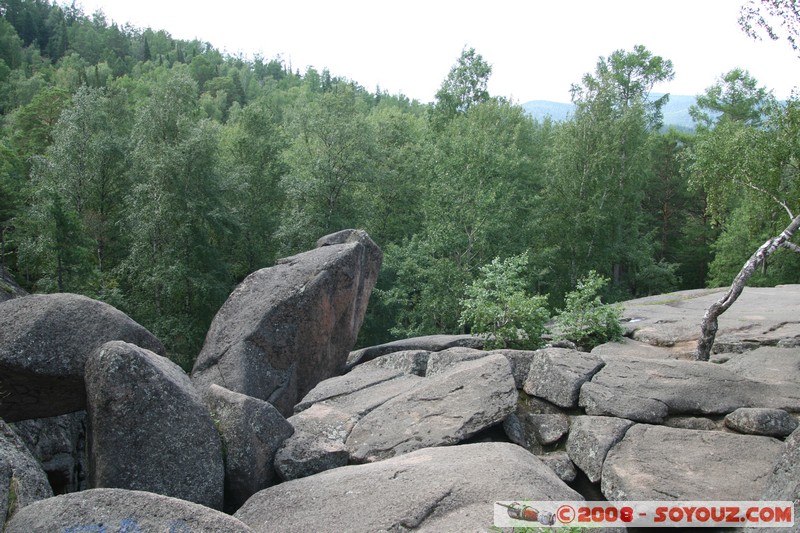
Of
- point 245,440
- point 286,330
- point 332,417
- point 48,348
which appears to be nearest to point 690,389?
point 332,417

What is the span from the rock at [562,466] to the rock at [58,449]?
6.67 metres

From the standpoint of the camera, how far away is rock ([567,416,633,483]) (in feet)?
27.3

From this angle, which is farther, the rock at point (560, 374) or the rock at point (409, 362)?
the rock at point (409, 362)

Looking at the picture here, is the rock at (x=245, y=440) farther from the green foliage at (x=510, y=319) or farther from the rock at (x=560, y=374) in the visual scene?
the green foliage at (x=510, y=319)

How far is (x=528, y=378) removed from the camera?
407 inches

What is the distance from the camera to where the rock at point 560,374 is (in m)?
9.79

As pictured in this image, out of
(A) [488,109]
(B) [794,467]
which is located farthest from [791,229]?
(A) [488,109]

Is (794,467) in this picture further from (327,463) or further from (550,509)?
(327,463)

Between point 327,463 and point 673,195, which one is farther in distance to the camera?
point 673,195

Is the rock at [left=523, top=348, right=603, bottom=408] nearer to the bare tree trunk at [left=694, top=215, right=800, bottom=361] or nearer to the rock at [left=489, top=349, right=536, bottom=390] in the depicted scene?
the rock at [left=489, top=349, right=536, bottom=390]

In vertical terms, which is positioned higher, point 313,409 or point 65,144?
point 65,144

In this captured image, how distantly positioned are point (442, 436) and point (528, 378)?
8.35 ft

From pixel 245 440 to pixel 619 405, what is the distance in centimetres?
548

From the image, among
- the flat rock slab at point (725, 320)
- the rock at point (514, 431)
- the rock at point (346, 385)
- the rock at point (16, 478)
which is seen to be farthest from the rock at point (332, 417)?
the flat rock slab at point (725, 320)
